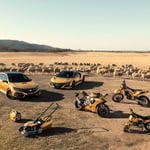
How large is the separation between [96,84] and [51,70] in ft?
35.6

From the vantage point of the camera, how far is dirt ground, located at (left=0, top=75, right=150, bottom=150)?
29.3ft

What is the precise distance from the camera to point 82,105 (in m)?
13.4

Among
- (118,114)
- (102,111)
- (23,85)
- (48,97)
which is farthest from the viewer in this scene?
(48,97)

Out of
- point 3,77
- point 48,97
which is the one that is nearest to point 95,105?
point 48,97

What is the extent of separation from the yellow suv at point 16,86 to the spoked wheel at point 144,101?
683cm

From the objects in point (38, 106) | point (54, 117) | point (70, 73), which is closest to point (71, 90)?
point (70, 73)

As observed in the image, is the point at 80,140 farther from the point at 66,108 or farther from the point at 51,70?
the point at 51,70

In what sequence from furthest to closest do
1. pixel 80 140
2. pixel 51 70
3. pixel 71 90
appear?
1. pixel 51 70
2. pixel 71 90
3. pixel 80 140

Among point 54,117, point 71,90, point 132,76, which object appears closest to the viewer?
point 54,117

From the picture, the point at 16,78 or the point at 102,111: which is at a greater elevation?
the point at 16,78

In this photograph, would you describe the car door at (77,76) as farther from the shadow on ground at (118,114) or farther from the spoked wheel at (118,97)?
the shadow on ground at (118,114)

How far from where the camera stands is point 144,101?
15000 mm

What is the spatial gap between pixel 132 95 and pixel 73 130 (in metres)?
6.38

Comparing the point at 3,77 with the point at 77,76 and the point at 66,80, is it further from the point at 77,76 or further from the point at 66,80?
the point at 77,76
